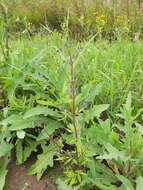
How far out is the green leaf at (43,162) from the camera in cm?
269

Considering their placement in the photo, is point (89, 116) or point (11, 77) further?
point (11, 77)

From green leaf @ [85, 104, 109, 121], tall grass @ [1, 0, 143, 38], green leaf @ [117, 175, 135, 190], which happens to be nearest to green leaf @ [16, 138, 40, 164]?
green leaf @ [85, 104, 109, 121]

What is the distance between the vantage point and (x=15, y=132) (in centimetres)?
288

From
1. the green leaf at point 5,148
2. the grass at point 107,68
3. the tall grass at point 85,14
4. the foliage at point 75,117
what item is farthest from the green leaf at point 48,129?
the tall grass at point 85,14

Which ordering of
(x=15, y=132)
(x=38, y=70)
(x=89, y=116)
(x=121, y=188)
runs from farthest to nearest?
(x=38, y=70)
(x=15, y=132)
(x=89, y=116)
(x=121, y=188)

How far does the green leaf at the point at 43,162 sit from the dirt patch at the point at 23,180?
4cm

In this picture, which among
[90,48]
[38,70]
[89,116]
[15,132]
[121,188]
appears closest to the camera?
[121,188]

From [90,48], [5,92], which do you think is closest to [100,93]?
[5,92]

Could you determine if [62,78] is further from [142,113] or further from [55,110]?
[142,113]

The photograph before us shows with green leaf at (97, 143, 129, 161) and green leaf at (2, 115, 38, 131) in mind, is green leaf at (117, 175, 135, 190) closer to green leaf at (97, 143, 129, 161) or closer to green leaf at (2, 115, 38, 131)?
green leaf at (97, 143, 129, 161)

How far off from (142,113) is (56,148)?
2.09 feet

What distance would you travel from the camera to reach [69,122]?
Answer: 2809mm

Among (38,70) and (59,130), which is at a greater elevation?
(38,70)

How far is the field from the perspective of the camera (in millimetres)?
2455
